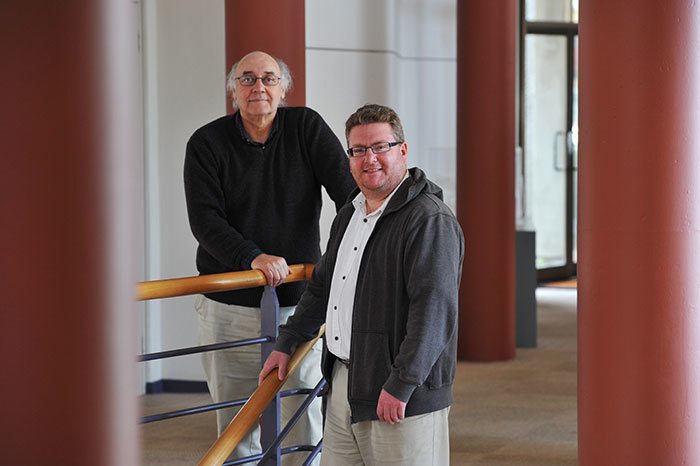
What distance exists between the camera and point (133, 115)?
74 centimetres

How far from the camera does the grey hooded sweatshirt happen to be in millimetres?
2543

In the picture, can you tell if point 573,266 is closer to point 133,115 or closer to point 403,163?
point 403,163

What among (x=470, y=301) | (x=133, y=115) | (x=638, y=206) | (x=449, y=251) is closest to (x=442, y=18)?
(x=470, y=301)

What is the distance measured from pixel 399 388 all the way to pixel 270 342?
855 mm

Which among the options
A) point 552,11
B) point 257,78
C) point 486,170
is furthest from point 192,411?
point 552,11

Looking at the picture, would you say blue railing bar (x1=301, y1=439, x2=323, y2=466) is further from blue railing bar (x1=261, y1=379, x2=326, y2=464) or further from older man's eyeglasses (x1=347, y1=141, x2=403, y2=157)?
older man's eyeglasses (x1=347, y1=141, x2=403, y2=157)

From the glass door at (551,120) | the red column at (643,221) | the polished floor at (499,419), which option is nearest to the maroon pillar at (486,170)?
the polished floor at (499,419)

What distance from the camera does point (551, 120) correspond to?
13.3 meters

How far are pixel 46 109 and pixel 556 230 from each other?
13350 millimetres

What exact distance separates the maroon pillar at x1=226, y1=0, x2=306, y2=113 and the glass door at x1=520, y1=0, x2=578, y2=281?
788cm

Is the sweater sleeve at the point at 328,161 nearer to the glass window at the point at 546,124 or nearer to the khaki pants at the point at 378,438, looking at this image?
the khaki pants at the point at 378,438

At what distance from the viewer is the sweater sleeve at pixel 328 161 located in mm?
3436

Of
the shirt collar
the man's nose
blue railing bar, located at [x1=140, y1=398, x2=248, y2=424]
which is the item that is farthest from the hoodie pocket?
blue railing bar, located at [x1=140, y1=398, x2=248, y2=424]

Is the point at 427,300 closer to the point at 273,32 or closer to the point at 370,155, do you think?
the point at 370,155
